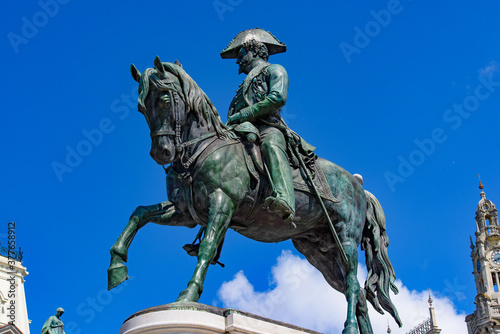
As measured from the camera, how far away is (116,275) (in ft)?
32.4

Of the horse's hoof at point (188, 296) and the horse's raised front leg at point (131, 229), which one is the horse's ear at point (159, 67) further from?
the horse's hoof at point (188, 296)

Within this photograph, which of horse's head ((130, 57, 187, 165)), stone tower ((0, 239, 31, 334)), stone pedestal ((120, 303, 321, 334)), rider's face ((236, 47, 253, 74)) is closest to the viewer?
stone pedestal ((120, 303, 321, 334))

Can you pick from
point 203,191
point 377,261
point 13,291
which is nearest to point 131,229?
point 203,191

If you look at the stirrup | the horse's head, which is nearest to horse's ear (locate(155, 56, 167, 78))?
the horse's head

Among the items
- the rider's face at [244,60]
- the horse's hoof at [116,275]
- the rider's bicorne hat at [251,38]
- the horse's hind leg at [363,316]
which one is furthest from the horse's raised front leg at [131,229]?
the horse's hind leg at [363,316]

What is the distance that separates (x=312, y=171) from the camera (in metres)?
11.4

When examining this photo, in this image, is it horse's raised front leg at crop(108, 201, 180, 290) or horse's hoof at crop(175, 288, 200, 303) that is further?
horse's raised front leg at crop(108, 201, 180, 290)

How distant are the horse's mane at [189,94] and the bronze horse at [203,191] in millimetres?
12

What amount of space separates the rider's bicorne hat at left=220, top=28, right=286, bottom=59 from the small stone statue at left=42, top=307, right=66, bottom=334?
284 inches

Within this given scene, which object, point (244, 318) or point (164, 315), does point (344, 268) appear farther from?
point (164, 315)

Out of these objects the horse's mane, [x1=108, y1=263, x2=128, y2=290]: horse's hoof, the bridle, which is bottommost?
[x1=108, y1=263, x2=128, y2=290]: horse's hoof

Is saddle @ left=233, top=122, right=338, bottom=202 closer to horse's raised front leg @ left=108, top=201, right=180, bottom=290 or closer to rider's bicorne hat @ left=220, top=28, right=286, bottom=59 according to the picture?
horse's raised front leg @ left=108, top=201, right=180, bottom=290

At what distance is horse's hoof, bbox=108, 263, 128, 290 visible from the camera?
9.87 m

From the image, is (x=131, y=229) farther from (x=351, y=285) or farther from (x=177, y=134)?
(x=351, y=285)
